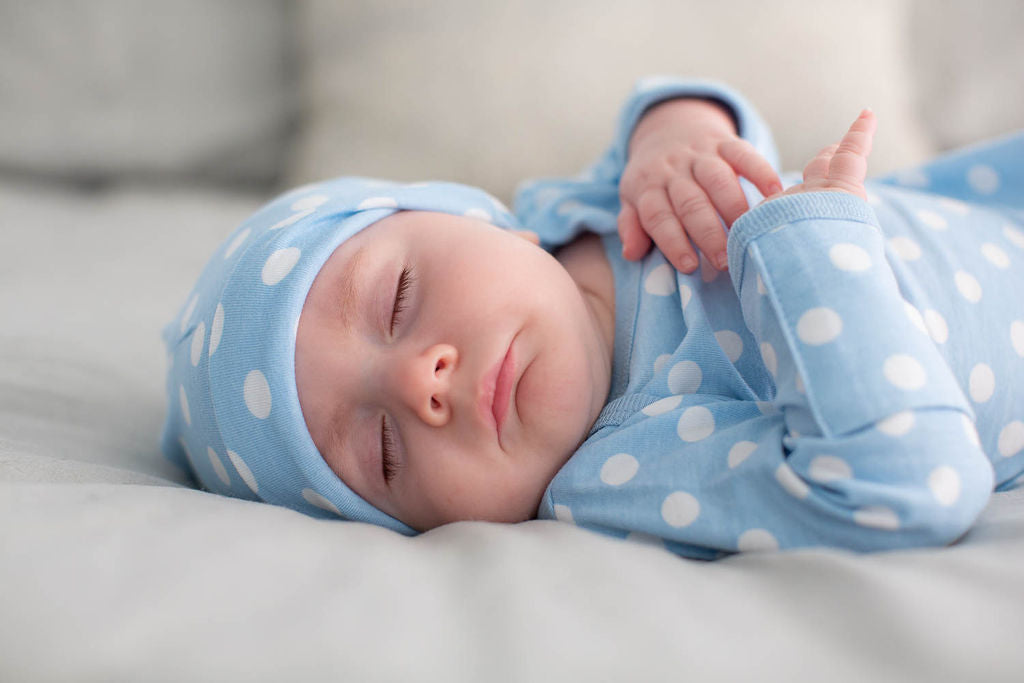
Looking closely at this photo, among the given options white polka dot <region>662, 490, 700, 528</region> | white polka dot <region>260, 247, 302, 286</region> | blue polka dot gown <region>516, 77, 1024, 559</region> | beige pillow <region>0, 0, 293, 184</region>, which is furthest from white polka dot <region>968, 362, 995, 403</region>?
beige pillow <region>0, 0, 293, 184</region>

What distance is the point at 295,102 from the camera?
1.76m

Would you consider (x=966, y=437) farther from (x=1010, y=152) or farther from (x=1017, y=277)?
(x=1010, y=152)

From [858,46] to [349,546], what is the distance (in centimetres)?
126

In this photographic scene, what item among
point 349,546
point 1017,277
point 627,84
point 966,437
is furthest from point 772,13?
point 349,546

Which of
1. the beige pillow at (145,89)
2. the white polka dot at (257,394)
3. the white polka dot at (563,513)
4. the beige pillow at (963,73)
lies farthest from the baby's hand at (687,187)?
the beige pillow at (145,89)

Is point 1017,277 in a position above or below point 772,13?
below

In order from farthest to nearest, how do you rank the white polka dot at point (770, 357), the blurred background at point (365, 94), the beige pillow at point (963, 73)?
the beige pillow at point (963, 73), the blurred background at point (365, 94), the white polka dot at point (770, 357)

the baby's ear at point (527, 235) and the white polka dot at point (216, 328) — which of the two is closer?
the white polka dot at point (216, 328)

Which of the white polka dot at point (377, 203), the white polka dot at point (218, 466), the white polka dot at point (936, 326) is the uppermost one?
the white polka dot at point (377, 203)

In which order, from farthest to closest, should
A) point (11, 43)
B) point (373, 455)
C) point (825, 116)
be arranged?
point (11, 43) → point (825, 116) → point (373, 455)

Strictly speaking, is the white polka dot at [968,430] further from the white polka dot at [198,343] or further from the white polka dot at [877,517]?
the white polka dot at [198,343]

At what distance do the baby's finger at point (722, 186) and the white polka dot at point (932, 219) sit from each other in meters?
0.23

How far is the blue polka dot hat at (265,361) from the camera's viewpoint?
0.80m

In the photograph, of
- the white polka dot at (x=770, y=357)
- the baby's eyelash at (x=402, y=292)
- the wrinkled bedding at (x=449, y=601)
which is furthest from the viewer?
the baby's eyelash at (x=402, y=292)
